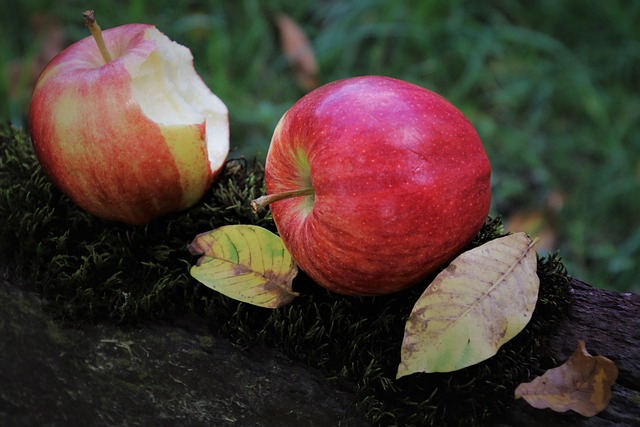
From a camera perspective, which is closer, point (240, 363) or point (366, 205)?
point (366, 205)

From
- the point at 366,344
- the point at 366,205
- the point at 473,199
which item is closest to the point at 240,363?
the point at 366,344

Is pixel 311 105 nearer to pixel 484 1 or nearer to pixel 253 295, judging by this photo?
pixel 253 295

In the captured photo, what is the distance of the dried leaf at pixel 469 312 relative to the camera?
3.22 ft

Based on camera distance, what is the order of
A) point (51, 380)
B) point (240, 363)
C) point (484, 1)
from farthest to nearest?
point (484, 1) → point (51, 380) → point (240, 363)

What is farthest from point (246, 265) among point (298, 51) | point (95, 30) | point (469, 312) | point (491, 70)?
point (491, 70)

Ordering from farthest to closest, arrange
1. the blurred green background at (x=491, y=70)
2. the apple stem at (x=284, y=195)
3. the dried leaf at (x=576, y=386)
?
the blurred green background at (x=491, y=70) < the apple stem at (x=284, y=195) < the dried leaf at (x=576, y=386)

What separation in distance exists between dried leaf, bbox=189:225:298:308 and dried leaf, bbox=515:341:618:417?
391 millimetres

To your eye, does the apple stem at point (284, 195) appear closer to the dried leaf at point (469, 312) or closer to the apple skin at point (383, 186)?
the apple skin at point (383, 186)

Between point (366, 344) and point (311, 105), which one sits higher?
point (311, 105)

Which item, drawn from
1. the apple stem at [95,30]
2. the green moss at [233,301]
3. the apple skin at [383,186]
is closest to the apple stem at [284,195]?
the apple skin at [383,186]

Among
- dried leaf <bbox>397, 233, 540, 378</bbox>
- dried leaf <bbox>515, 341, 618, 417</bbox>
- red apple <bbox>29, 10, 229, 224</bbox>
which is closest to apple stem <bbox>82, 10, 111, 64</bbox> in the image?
red apple <bbox>29, 10, 229, 224</bbox>

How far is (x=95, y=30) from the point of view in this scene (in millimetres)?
1184

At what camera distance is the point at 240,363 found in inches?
44.6

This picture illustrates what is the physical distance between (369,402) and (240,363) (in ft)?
0.72
